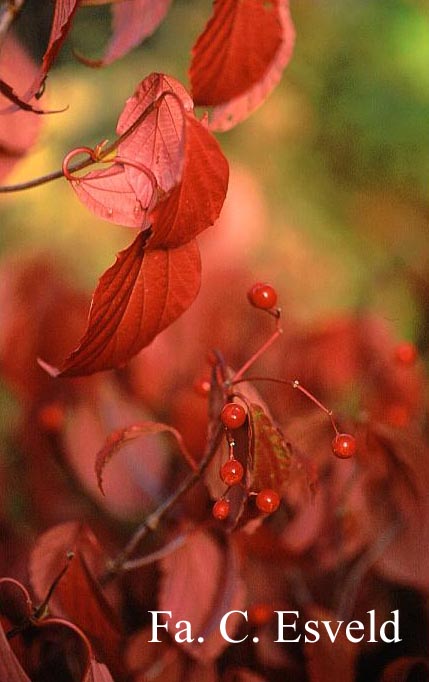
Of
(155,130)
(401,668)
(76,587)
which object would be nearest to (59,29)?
(155,130)

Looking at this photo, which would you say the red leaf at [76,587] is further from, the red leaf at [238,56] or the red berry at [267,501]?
the red leaf at [238,56]

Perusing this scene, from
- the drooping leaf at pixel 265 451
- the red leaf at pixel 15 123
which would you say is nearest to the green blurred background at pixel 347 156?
the red leaf at pixel 15 123

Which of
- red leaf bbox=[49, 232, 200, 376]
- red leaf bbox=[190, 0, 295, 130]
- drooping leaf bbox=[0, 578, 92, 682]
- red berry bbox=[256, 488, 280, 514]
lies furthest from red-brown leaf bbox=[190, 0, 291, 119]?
drooping leaf bbox=[0, 578, 92, 682]

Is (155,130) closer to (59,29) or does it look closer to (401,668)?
(59,29)

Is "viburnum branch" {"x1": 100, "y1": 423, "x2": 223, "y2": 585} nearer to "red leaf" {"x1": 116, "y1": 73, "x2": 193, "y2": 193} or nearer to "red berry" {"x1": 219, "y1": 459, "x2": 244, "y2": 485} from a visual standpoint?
"red berry" {"x1": 219, "y1": 459, "x2": 244, "y2": 485}

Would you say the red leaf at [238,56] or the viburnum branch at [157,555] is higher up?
the red leaf at [238,56]

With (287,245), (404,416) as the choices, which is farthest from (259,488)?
(287,245)

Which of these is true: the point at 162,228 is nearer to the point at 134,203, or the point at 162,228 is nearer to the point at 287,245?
the point at 134,203
